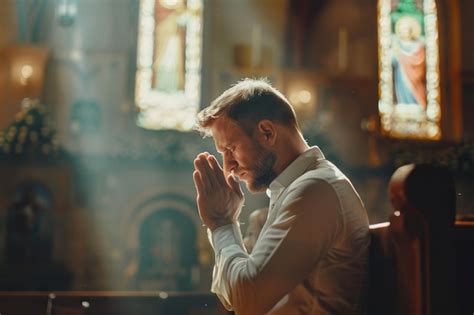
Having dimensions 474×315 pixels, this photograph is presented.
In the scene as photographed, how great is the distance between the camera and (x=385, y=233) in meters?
1.40

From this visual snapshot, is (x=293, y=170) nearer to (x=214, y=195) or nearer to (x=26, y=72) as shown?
(x=214, y=195)

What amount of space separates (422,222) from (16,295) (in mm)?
3692

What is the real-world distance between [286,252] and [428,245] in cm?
34

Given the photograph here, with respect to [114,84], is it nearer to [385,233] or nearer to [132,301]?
[132,301]

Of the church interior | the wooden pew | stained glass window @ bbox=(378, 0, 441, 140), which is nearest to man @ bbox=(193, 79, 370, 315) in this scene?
the wooden pew

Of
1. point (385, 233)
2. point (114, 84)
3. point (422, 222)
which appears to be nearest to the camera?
point (422, 222)

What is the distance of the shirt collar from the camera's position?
165 cm

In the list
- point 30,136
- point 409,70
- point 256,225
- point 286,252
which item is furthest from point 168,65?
point 286,252

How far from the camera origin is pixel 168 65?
1068 cm

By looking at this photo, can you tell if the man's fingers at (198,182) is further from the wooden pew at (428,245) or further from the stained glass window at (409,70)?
the stained glass window at (409,70)

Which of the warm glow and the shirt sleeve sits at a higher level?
the warm glow

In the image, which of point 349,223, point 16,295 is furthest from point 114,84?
point 349,223

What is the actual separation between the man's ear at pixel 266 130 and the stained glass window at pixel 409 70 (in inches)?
381

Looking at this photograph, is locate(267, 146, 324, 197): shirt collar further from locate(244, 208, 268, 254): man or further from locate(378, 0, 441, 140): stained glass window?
locate(378, 0, 441, 140): stained glass window
